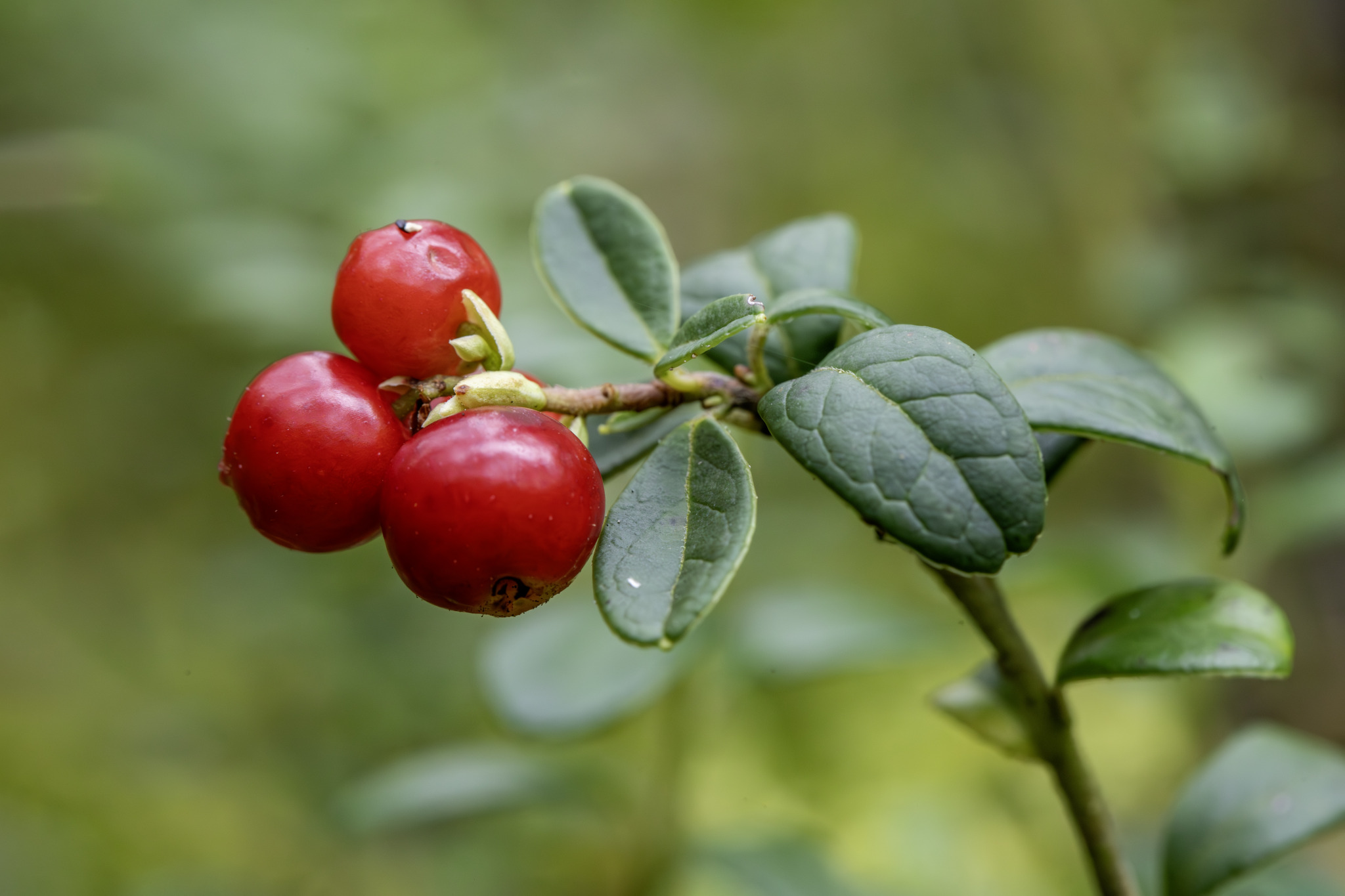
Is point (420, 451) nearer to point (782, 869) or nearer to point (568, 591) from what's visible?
point (782, 869)

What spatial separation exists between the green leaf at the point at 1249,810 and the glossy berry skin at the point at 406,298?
1056 mm

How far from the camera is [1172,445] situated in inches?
35.3

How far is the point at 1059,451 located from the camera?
113 centimetres

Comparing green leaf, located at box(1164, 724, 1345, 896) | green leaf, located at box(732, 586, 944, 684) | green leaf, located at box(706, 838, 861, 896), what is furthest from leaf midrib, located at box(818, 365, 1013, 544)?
green leaf, located at box(732, 586, 944, 684)

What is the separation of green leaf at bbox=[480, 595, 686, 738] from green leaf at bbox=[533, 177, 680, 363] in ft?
2.64

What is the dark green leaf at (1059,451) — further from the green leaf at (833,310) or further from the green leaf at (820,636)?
the green leaf at (820,636)

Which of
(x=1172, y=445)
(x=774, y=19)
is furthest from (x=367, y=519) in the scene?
(x=774, y=19)

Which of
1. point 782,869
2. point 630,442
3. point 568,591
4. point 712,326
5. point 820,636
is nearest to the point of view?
point 712,326

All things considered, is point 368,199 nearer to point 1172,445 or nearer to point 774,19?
point 1172,445

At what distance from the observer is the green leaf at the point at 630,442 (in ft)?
3.47

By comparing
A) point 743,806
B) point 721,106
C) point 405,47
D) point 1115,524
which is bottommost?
point 743,806

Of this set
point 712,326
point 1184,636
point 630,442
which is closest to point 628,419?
point 630,442

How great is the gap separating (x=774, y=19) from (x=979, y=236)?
1.47 metres

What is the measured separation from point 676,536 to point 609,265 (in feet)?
1.39
